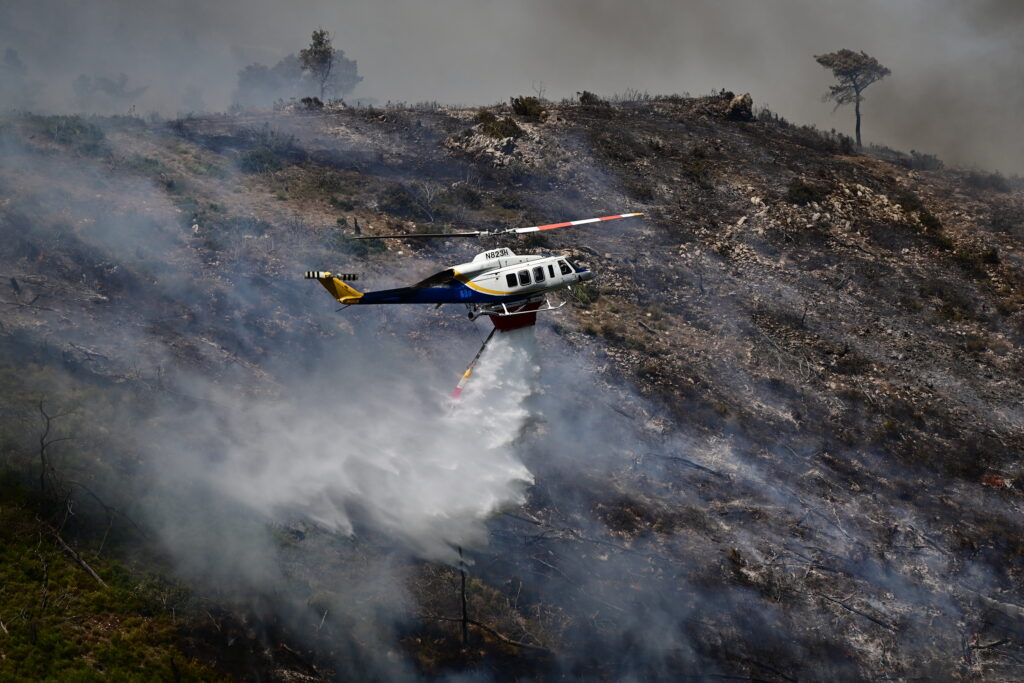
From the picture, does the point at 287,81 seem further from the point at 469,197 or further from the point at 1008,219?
the point at 1008,219

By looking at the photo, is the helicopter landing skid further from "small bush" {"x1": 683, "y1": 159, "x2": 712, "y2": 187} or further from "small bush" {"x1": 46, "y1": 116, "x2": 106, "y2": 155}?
"small bush" {"x1": 46, "y1": 116, "x2": 106, "y2": 155}

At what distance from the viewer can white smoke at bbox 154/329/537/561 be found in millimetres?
34219

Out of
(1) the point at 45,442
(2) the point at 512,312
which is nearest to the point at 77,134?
(1) the point at 45,442

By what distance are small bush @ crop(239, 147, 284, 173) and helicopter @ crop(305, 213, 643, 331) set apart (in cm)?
2460

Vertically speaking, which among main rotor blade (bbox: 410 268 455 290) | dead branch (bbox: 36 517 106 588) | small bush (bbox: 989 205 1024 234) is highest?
small bush (bbox: 989 205 1024 234)

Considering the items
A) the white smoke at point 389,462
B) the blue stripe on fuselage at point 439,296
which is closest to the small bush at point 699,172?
the white smoke at point 389,462

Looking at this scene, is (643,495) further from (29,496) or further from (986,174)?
(986,174)

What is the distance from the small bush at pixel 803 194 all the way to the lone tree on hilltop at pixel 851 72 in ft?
64.5

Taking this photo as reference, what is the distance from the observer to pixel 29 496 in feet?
104

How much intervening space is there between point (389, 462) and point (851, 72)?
202ft

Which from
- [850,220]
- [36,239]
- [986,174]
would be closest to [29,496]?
[36,239]

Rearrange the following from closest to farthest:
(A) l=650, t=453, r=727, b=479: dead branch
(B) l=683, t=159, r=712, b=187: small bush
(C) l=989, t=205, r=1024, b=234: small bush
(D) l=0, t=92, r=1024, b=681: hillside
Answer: (D) l=0, t=92, r=1024, b=681: hillside
(A) l=650, t=453, r=727, b=479: dead branch
(C) l=989, t=205, r=1024, b=234: small bush
(B) l=683, t=159, r=712, b=187: small bush

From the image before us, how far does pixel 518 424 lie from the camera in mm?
35188

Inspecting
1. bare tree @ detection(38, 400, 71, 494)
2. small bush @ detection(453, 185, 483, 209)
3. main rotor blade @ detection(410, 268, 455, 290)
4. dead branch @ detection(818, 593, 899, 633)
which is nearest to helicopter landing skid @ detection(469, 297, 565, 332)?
main rotor blade @ detection(410, 268, 455, 290)
